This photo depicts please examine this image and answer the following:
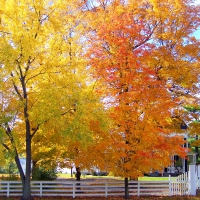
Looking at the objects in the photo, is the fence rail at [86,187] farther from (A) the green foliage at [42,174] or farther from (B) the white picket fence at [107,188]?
(A) the green foliage at [42,174]

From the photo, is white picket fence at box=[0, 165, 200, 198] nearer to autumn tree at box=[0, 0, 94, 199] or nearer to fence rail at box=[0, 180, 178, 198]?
fence rail at box=[0, 180, 178, 198]

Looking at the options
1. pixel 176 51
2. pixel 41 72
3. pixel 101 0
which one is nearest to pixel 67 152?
pixel 41 72

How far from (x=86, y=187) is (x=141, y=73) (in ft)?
22.6

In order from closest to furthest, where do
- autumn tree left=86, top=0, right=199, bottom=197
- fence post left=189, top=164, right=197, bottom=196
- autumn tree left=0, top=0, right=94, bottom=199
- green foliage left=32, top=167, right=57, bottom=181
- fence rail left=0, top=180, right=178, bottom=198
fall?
autumn tree left=0, top=0, right=94, bottom=199 → autumn tree left=86, top=0, right=199, bottom=197 → fence rail left=0, top=180, right=178, bottom=198 → fence post left=189, top=164, right=197, bottom=196 → green foliage left=32, top=167, right=57, bottom=181

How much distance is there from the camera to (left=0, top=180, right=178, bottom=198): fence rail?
19.1m

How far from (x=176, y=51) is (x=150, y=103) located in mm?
5610

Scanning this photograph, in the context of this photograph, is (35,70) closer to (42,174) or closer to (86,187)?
(86,187)

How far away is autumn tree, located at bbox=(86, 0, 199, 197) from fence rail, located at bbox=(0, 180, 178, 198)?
2441mm

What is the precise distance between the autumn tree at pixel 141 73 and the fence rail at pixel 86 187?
2441mm

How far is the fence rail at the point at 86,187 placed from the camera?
62.7 ft

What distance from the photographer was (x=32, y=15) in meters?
16.2

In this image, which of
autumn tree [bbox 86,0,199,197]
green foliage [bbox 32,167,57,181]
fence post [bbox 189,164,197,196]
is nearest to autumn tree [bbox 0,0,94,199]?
autumn tree [bbox 86,0,199,197]

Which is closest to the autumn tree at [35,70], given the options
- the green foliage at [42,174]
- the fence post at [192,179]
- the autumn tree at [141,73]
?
the autumn tree at [141,73]

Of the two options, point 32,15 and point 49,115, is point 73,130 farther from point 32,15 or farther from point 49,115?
point 32,15
